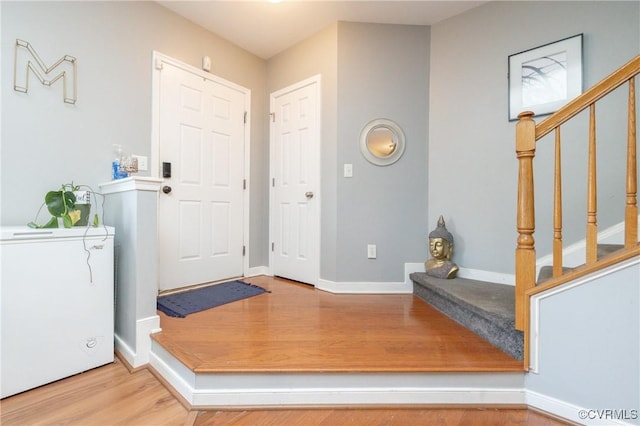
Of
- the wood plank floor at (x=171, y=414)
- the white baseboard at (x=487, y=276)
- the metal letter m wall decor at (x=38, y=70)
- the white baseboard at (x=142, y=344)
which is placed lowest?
the wood plank floor at (x=171, y=414)

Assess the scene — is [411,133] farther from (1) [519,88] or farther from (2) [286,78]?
(2) [286,78]

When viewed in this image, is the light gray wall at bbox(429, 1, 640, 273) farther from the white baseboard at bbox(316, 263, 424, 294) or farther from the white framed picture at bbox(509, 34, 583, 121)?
the white baseboard at bbox(316, 263, 424, 294)

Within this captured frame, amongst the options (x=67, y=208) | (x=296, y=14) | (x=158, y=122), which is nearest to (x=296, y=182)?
(x=158, y=122)

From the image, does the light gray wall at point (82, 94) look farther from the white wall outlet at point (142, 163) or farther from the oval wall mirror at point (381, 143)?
the oval wall mirror at point (381, 143)

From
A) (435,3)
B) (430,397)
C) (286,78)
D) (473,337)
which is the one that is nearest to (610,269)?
(473,337)

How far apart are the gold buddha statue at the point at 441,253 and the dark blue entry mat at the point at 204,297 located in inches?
60.5

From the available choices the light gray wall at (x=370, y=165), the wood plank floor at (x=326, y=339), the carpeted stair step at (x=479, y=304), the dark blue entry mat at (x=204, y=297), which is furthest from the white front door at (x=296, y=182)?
the carpeted stair step at (x=479, y=304)

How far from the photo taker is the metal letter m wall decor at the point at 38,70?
162 centimetres

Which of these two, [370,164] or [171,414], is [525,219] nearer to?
[370,164]

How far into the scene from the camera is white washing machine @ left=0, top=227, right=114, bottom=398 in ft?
4.27

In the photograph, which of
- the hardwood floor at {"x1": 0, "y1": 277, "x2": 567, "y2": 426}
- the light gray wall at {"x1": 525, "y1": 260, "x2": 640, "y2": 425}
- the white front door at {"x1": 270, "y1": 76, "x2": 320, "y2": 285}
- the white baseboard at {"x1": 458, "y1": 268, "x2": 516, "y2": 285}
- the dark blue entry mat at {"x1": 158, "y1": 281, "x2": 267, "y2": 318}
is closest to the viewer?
the light gray wall at {"x1": 525, "y1": 260, "x2": 640, "y2": 425}

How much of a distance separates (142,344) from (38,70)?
71.1 inches

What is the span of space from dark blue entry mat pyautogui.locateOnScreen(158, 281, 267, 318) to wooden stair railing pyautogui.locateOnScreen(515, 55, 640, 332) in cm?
198

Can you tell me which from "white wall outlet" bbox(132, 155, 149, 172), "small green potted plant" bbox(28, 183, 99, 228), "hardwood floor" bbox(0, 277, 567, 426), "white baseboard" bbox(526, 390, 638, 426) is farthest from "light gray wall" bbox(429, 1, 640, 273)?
"small green potted plant" bbox(28, 183, 99, 228)
